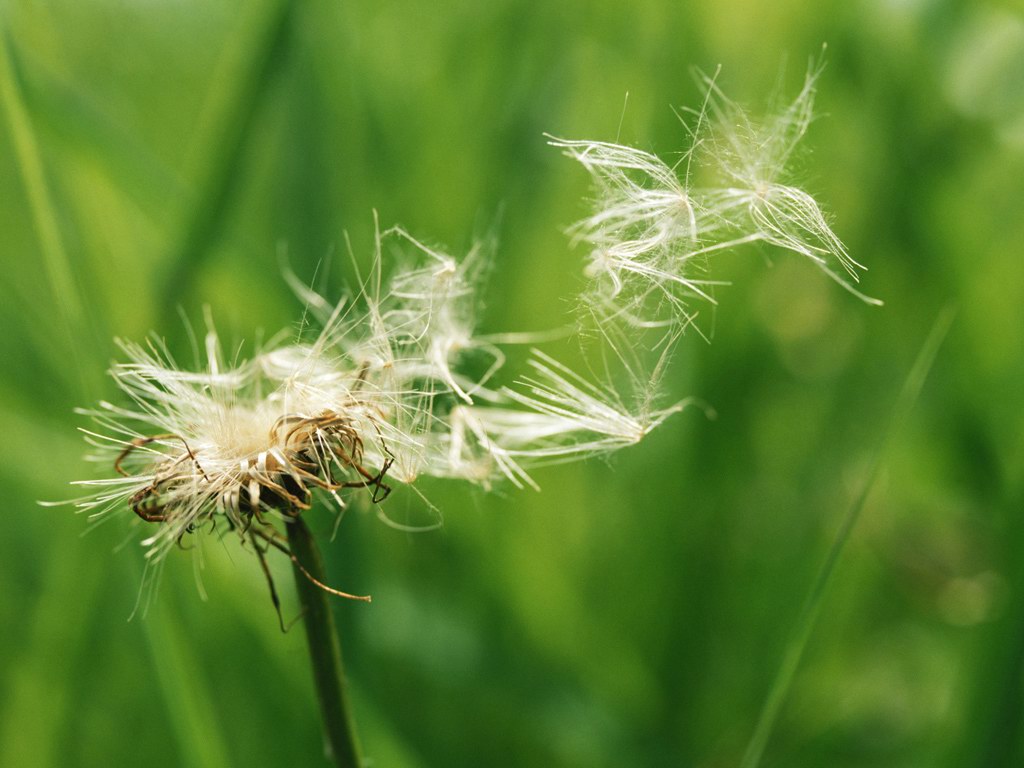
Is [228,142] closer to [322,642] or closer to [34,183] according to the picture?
[34,183]

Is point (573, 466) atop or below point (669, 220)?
below

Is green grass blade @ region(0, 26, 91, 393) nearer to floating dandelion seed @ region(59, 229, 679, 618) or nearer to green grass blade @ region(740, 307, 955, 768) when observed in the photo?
floating dandelion seed @ region(59, 229, 679, 618)

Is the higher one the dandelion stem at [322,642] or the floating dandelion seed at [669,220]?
the floating dandelion seed at [669,220]

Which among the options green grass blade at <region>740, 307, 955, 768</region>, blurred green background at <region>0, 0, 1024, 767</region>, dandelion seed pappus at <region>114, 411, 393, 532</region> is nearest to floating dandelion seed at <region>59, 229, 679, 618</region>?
dandelion seed pappus at <region>114, 411, 393, 532</region>

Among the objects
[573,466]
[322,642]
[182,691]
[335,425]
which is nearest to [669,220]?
[335,425]

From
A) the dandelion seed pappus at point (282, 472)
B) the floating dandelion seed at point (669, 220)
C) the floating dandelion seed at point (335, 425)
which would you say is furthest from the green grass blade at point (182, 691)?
the floating dandelion seed at point (669, 220)

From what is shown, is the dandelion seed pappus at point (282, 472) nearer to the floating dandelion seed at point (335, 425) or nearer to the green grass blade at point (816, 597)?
the floating dandelion seed at point (335, 425)

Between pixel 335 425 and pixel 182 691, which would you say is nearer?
pixel 335 425
